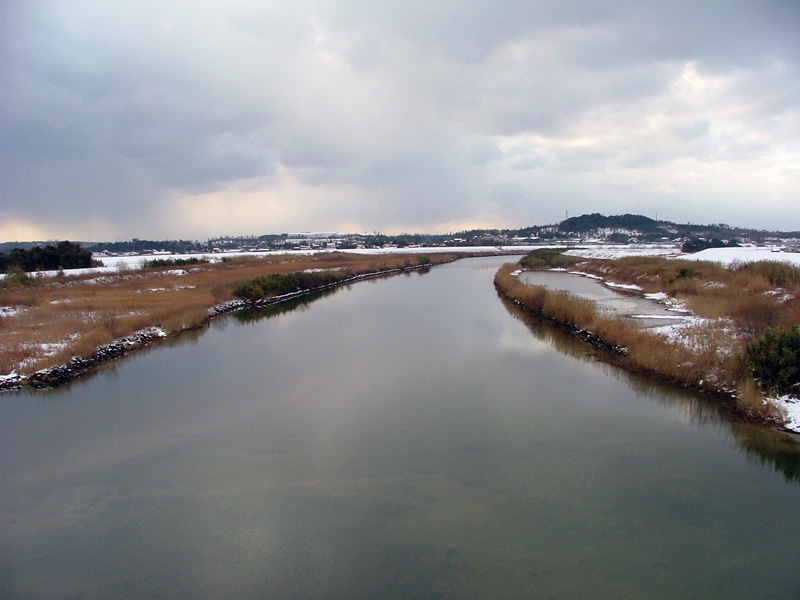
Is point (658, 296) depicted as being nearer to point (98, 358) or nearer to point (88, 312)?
point (98, 358)

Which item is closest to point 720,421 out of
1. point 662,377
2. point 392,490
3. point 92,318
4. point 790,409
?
point 790,409

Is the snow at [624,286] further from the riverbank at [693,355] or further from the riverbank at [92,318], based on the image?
the riverbank at [92,318]

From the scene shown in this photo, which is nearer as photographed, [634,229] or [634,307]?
[634,307]

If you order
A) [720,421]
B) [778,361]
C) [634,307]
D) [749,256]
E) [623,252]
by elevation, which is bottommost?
[720,421]

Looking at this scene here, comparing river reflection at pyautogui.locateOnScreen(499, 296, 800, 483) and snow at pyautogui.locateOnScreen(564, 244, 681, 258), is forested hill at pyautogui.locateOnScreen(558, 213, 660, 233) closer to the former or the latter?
snow at pyautogui.locateOnScreen(564, 244, 681, 258)

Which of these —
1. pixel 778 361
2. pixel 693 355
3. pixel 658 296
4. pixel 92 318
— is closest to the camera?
pixel 778 361

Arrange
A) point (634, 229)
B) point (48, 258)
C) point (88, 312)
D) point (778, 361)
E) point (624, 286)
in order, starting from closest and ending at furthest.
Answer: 1. point (778, 361)
2. point (88, 312)
3. point (624, 286)
4. point (48, 258)
5. point (634, 229)

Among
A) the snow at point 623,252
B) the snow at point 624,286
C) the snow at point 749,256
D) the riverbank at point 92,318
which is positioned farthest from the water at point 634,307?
the snow at point 623,252

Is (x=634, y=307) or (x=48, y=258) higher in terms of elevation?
(x=48, y=258)
